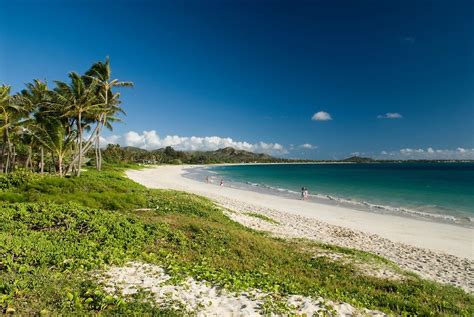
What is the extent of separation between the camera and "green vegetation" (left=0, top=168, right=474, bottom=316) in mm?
5410

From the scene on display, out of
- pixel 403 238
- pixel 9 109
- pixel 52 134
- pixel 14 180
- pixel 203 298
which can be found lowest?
pixel 403 238

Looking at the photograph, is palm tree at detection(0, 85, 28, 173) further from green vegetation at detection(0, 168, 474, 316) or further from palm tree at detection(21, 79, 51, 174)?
green vegetation at detection(0, 168, 474, 316)

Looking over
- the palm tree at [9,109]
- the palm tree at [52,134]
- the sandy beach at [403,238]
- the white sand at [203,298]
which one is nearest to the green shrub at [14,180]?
the palm tree at [52,134]

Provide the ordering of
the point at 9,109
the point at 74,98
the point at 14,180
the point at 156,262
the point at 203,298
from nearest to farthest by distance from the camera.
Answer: the point at 203,298 → the point at 156,262 → the point at 14,180 → the point at 74,98 → the point at 9,109

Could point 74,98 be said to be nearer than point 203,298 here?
No

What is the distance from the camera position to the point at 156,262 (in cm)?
758

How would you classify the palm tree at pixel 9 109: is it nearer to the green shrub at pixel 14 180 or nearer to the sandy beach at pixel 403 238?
the green shrub at pixel 14 180

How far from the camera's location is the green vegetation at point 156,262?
5410 millimetres

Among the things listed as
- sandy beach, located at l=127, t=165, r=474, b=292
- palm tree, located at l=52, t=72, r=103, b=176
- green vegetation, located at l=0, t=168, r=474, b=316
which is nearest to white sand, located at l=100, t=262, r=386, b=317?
green vegetation, located at l=0, t=168, r=474, b=316

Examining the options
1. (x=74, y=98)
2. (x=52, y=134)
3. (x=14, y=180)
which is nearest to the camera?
(x=14, y=180)

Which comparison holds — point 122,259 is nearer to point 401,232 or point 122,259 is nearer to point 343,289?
point 343,289

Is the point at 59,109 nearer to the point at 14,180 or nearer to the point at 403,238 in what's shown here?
the point at 14,180

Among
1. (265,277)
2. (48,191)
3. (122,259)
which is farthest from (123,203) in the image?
(265,277)

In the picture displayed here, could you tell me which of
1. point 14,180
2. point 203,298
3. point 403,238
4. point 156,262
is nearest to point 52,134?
point 14,180
